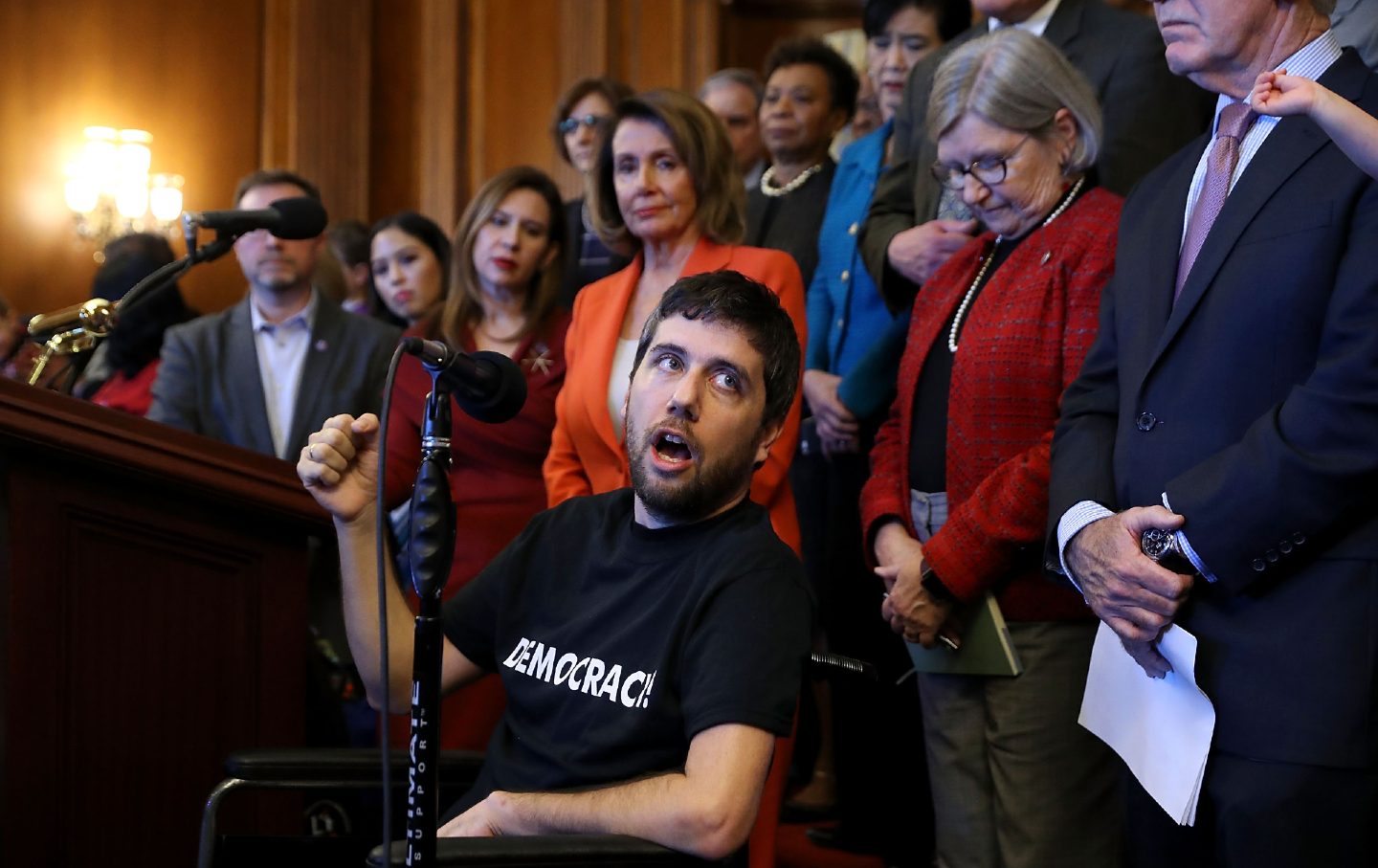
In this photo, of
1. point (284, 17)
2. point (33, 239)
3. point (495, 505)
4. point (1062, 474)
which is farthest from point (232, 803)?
point (284, 17)

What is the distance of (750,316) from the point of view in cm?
196

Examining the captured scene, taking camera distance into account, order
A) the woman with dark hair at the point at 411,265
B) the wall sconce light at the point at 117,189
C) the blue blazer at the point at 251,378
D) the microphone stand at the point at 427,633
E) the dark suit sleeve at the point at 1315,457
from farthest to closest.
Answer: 1. the wall sconce light at the point at 117,189
2. the woman with dark hair at the point at 411,265
3. the blue blazer at the point at 251,378
4. the dark suit sleeve at the point at 1315,457
5. the microphone stand at the point at 427,633

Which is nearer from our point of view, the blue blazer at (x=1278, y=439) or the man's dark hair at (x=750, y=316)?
the blue blazer at (x=1278, y=439)

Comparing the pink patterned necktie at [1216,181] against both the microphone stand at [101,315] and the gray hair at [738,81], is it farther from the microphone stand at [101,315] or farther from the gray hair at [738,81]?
the gray hair at [738,81]

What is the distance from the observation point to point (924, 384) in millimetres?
2496

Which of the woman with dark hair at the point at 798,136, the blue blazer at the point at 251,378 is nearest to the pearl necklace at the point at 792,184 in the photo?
the woman with dark hair at the point at 798,136

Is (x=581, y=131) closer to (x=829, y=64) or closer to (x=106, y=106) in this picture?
(x=829, y=64)

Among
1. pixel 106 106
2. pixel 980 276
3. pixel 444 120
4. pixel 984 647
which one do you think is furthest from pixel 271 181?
pixel 106 106

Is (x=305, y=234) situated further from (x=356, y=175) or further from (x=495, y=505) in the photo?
(x=356, y=175)

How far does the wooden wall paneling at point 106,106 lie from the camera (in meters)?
6.82

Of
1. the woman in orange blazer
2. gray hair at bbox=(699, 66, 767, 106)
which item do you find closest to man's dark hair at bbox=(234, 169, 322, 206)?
gray hair at bbox=(699, 66, 767, 106)

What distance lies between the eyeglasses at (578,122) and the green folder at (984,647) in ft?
7.61

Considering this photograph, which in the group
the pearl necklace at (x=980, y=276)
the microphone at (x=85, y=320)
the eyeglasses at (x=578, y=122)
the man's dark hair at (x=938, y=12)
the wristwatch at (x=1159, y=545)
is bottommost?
the wristwatch at (x=1159, y=545)

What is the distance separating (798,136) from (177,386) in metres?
1.75
